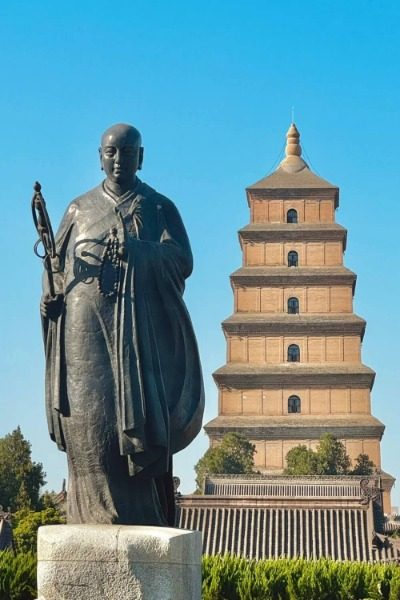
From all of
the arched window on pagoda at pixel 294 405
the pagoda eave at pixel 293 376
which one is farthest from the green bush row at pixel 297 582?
the arched window on pagoda at pixel 294 405

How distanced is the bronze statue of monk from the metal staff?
0.21ft

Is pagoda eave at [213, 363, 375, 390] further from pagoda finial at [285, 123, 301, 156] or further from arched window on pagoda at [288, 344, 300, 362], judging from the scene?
pagoda finial at [285, 123, 301, 156]

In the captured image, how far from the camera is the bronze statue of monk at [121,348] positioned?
606 centimetres

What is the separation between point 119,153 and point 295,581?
8.79m

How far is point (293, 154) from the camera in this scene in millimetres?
58281

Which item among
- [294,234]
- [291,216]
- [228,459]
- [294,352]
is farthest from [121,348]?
[291,216]

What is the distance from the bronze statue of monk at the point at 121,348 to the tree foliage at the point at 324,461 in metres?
39.0

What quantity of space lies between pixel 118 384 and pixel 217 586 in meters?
8.21

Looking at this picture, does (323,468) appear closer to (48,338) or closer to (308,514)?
(308,514)

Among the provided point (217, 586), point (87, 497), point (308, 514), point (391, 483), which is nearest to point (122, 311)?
point (87, 497)

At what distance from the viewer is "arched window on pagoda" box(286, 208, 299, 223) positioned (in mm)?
55312

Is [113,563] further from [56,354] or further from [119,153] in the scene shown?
[119,153]

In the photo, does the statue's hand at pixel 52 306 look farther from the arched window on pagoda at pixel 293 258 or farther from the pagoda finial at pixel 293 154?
the pagoda finial at pixel 293 154

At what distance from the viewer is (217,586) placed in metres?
13.7
